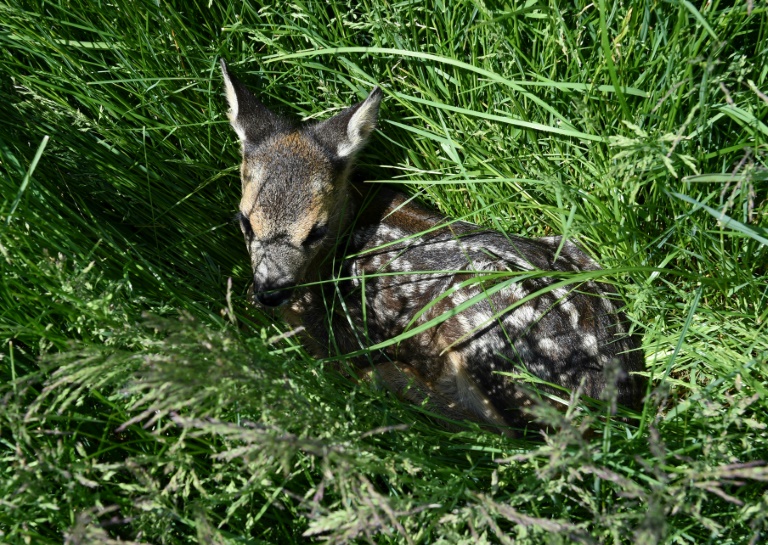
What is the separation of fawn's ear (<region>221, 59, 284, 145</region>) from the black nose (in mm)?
890

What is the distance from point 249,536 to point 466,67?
2435 millimetres

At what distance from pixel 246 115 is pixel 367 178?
0.88 meters

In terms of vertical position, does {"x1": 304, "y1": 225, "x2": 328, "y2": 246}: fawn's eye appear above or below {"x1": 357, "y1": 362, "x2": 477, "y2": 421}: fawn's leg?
above

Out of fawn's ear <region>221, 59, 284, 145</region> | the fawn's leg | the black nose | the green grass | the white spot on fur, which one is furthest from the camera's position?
fawn's ear <region>221, 59, 284, 145</region>

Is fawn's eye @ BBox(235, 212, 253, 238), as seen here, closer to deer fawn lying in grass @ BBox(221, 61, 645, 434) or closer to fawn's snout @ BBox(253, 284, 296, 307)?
deer fawn lying in grass @ BBox(221, 61, 645, 434)

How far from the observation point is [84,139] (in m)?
3.49

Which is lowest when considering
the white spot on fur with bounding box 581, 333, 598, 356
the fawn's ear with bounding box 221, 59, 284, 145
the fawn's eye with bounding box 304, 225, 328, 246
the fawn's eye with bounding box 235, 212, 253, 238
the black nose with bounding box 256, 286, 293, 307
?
the white spot on fur with bounding box 581, 333, 598, 356

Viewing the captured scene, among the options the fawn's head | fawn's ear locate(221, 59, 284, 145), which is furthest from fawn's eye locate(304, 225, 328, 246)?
fawn's ear locate(221, 59, 284, 145)

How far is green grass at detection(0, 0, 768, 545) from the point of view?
2.12 meters

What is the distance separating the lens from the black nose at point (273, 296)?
3.47m

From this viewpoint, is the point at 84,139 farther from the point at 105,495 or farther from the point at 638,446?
the point at 638,446

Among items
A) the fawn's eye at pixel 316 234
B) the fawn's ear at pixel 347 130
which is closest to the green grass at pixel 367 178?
the fawn's ear at pixel 347 130

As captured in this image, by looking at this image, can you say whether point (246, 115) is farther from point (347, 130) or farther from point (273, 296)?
point (273, 296)

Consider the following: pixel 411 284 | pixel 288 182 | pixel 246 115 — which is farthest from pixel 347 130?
pixel 411 284
